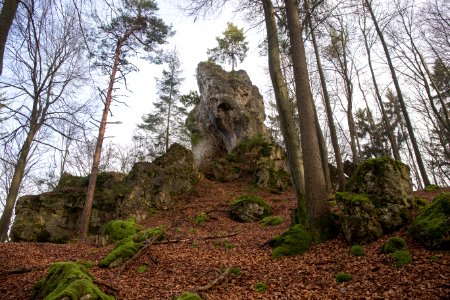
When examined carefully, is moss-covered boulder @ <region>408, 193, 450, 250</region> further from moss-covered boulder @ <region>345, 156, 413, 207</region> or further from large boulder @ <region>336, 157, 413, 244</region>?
moss-covered boulder @ <region>345, 156, 413, 207</region>

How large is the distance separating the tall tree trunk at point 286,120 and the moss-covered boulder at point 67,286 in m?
5.17

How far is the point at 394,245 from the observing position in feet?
16.9

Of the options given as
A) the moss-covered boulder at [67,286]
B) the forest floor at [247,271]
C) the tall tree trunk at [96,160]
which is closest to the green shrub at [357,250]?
the forest floor at [247,271]

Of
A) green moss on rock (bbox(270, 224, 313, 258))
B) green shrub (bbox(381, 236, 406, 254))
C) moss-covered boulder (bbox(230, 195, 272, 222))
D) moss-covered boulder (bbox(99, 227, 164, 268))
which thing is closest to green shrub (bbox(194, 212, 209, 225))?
moss-covered boulder (bbox(230, 195, 272, 222))

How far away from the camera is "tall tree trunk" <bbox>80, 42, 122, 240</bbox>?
39.3ft

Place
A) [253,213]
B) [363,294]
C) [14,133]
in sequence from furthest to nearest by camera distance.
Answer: [253,213] → [14,133] → [363,294]

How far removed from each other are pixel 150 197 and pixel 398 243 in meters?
12.2

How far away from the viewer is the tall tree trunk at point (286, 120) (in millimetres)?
7484

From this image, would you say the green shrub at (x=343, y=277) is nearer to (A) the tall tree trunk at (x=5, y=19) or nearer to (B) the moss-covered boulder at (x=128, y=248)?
(B) the moss-covered boulder at (x=128, y=248)

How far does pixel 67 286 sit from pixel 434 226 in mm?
6206

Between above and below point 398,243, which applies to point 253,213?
above

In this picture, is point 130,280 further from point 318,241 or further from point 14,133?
point 318,241

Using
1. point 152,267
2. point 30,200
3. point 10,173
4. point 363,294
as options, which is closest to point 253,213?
point 152,267

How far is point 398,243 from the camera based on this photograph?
16.9 feet
